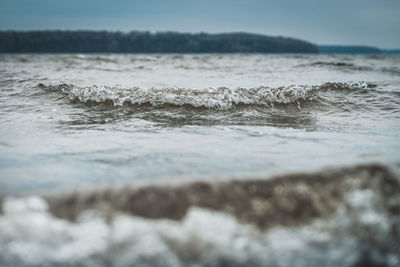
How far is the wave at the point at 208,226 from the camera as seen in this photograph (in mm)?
1022

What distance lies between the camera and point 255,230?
41.9 inches

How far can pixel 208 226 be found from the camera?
3.46 feet

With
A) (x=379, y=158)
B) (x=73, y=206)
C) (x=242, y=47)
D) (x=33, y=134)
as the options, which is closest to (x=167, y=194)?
(x=73, y=206)

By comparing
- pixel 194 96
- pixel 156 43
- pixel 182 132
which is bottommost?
pixel 182 132

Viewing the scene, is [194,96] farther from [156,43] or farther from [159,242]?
[156,43]

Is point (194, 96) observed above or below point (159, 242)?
above

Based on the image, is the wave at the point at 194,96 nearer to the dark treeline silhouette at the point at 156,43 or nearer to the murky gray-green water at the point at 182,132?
the murky gray-green water at the point at 182,132

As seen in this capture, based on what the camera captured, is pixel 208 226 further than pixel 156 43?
No

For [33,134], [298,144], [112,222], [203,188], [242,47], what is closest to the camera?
[112,222]

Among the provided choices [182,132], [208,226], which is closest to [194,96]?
[182,132]

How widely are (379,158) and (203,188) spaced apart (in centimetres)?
85

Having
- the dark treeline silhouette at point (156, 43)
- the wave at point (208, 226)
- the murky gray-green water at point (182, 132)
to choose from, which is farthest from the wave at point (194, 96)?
the dark treeline silhouette at point (156, 43)

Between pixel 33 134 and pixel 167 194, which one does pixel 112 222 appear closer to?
pixel 167 194

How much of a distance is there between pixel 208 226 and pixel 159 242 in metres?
0.16
